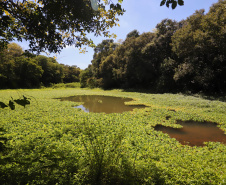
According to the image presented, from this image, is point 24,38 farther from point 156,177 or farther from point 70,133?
point 156,177

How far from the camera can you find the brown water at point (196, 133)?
6.70 m

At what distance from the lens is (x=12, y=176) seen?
127 inches

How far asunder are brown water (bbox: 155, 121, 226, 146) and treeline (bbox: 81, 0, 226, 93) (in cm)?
1305

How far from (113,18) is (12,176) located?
212 inches

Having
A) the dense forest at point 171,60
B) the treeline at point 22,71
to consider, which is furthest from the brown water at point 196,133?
the treeline at point 22,71

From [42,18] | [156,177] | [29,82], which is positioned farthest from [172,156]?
[29,82]

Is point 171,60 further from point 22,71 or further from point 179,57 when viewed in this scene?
point 22,71

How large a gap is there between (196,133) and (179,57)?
19.3 metres

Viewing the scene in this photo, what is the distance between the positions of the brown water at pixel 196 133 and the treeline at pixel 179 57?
13.0 m

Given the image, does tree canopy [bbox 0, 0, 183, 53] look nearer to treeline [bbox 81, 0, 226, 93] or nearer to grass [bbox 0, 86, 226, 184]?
grass [bbox 0, 86, 226, 184]

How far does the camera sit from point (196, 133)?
758 cm

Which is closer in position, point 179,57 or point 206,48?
point 206,48

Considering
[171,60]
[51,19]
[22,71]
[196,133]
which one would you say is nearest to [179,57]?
[171,60]

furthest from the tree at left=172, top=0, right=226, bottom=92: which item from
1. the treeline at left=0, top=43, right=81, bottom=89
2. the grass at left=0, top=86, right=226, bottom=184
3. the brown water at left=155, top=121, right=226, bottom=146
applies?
the treeline at left=0, top=43, right=81, bottom=89
